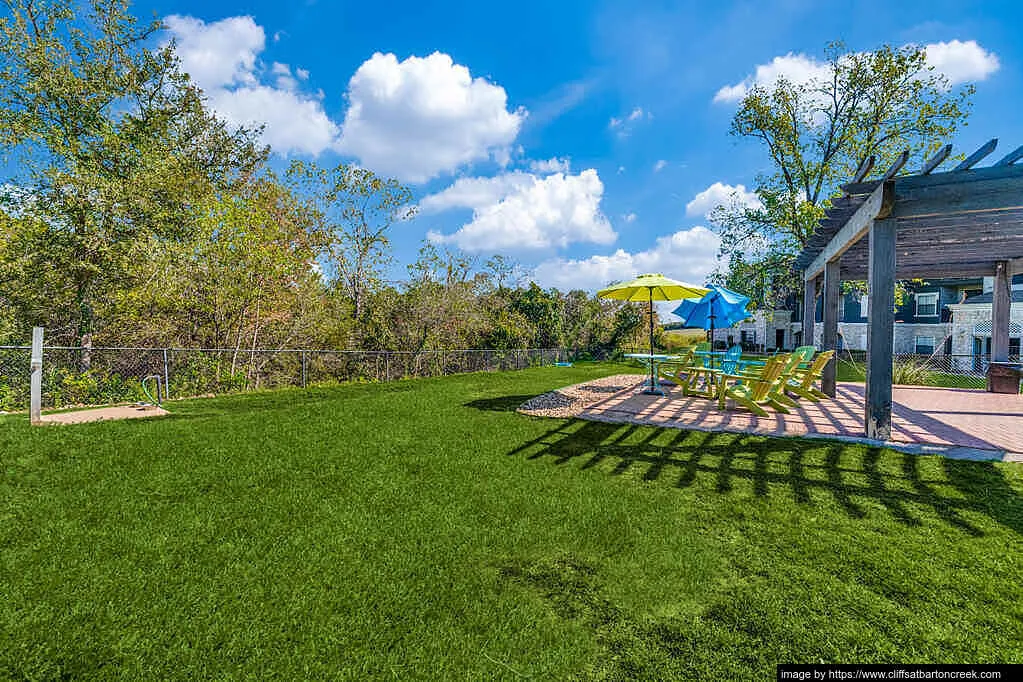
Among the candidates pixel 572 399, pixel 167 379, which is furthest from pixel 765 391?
pixel 167 379

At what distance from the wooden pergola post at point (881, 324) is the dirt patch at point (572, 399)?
3.79 metres

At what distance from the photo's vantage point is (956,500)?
3.50 metres

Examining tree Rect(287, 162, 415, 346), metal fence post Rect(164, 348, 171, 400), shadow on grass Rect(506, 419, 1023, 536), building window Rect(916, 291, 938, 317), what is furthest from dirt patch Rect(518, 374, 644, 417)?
building window Rect(916, 291, 938, 317)

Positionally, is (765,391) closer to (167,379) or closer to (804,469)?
(804,469)

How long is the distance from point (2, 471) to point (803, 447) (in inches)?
320

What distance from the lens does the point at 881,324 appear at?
518 centimetres

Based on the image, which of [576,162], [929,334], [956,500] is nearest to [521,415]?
[956,500]

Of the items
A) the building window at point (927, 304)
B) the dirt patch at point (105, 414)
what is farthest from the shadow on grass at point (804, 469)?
the building window at point (927, 304)

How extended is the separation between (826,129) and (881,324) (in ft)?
63.7

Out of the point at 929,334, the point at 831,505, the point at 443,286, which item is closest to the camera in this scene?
the point at 831,505

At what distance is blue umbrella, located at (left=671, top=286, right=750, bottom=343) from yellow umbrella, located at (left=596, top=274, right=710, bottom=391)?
2.96 ft

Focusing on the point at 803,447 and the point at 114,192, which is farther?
the point at 114,192

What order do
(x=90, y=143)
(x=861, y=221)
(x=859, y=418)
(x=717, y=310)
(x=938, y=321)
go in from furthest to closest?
(x=938, y=321)
(x=90, y=143)
(x=717, y=310)
(x=859, y=418)
(x=861, y=221)

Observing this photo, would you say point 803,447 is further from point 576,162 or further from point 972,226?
point 576,162
